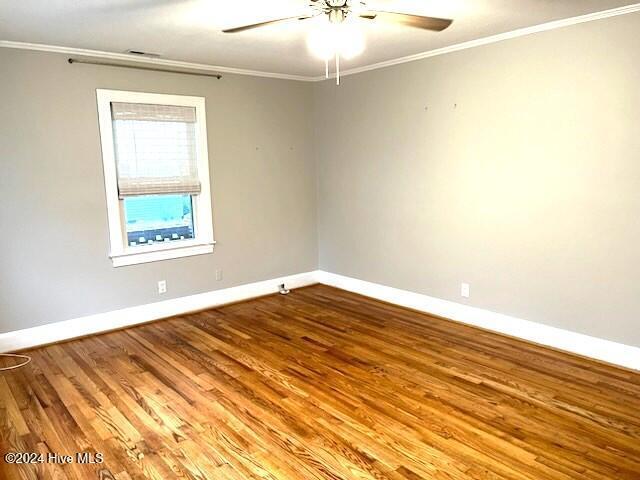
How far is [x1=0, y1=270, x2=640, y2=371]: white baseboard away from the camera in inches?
139

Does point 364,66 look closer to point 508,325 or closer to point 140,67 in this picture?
point 140,67

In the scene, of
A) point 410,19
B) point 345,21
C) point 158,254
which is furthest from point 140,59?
point 410,19

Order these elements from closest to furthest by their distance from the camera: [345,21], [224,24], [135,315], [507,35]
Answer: [345,21] < [224,24] < [507,35] < [135,315]

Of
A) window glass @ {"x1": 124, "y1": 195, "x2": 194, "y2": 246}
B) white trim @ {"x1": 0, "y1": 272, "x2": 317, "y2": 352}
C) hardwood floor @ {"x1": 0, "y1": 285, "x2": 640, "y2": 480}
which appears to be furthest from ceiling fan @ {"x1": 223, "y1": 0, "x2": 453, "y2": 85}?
white trim @ {"x1": 0, "y1": 272, "x2": 317, "y2": 352}

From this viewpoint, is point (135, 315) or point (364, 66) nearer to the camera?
point (135, 315)

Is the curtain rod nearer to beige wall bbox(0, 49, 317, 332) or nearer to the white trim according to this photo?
beige wall bbox(0, 49, 317, 332)

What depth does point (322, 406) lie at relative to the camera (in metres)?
Answer: 2.90

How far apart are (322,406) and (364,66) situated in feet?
11.1

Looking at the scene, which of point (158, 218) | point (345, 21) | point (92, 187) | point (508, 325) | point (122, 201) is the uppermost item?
point (345, 21)

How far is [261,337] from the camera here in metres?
4.08

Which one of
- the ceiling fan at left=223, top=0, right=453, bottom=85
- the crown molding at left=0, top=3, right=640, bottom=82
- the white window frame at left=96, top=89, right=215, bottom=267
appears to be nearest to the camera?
the ceiling fan at left=223, top=0, right=453, bottom=85

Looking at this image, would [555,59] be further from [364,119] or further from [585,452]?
[585,452]

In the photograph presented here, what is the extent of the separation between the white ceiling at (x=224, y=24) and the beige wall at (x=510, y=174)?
0.93 ft

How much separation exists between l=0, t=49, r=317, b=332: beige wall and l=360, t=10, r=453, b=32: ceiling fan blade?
8.57 feet
